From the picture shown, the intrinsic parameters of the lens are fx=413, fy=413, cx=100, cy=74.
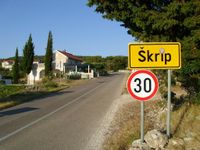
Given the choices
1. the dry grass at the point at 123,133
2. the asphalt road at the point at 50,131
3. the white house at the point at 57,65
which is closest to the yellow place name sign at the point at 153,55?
the dry grass at the point at 123,133

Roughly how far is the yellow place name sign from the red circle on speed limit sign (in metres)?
0.37

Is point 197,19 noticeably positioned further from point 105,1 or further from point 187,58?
point 105,1

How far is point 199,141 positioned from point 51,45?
230 ft

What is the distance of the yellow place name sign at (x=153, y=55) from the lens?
9.12 metres

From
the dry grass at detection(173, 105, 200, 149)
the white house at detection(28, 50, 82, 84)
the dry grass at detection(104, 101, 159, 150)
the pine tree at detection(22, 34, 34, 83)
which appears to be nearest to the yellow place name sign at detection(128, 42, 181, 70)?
the dry grass at detection(173, 105, 200, 149)

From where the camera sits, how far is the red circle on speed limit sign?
874 centimetres

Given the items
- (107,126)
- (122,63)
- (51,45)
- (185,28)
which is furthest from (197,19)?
(122,63)

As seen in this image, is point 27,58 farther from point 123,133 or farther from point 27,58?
point 123,133

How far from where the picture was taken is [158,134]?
9.01 meters

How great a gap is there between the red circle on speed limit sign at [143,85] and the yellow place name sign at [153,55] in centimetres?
37

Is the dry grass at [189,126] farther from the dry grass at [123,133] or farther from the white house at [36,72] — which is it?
the white house at [36,72]

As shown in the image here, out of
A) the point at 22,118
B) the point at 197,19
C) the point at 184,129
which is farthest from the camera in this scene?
the point at 22,118

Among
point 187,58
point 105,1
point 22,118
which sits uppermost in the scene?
→ point 105,1

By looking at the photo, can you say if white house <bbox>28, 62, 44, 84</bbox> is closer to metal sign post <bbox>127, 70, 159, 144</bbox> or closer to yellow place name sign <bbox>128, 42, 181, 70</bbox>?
yellow place name sign <bbox>128, 42, 181, 70</bbox>
